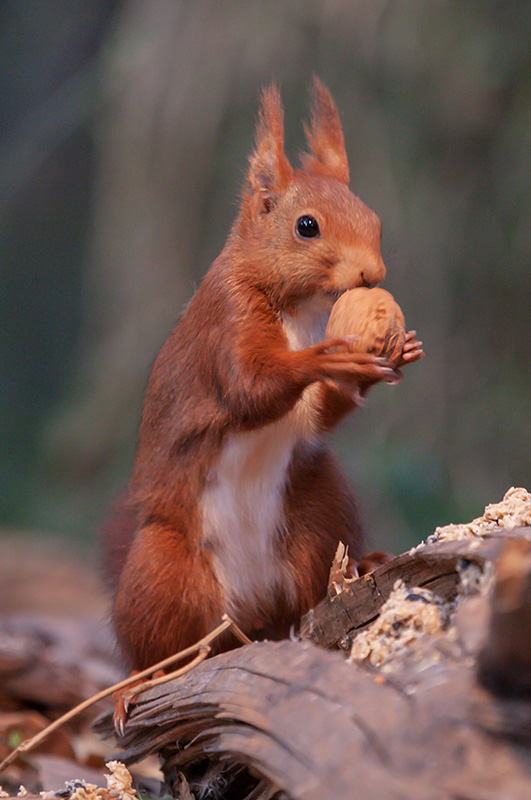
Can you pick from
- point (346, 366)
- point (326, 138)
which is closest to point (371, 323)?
point (346, 366)

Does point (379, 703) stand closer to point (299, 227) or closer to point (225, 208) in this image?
point (299, 227)

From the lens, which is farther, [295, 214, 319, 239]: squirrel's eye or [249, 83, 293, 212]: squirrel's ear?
[249, 83, 293, 212]: squirrel's ear

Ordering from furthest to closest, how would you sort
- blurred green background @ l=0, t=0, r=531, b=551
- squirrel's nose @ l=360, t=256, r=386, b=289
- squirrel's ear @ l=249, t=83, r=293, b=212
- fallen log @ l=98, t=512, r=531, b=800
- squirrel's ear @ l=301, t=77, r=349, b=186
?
1. blurred green background @ l=0, t=0, r=531, b=551
2. squirrel's ear @ l=301, t=77, r=349, b=186
3. squirrel's ear @ l=249, t=83, r=293, b=212
4. squirrel's nose @ l=360, t=256, r=386, b=289
5. fallen log @ l=98, t=512, r=531, b=800

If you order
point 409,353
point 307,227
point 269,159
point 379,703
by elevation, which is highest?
point 269,159

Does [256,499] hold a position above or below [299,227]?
below

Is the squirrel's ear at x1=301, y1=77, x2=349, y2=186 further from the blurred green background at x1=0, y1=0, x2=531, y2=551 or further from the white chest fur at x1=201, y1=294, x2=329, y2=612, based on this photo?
the blurred green background at x1=0, y1=0, x2=531, y2=551

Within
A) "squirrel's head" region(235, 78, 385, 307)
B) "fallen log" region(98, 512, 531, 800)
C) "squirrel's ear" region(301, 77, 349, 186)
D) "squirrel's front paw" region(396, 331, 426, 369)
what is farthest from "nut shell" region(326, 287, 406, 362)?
"squirrel's ear" region(301, 77, 349, 186)

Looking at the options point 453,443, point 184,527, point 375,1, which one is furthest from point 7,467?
point 184,527
